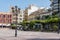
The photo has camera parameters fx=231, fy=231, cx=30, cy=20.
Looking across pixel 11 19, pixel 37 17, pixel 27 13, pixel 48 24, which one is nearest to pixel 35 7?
pixel 27 13

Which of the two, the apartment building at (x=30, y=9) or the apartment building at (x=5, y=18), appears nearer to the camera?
the apartment building at (x=30, y=9)

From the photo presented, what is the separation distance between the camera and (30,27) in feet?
244

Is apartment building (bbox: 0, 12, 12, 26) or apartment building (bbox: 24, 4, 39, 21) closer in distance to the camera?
apartment building (bbox: 24, 4, 39, 21)

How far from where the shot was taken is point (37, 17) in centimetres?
8869

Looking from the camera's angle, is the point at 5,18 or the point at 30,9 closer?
the point at 30,9

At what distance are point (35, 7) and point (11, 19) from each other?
55.4ft

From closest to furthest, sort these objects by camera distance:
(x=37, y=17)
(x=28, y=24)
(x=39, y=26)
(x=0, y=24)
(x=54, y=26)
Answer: (x=54, y=26) < (x=39, y=26) < (x=28, y=24) < (x=37, y=17) < (x=0, y=24)

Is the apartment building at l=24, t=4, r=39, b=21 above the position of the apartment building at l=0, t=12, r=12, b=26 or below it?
above

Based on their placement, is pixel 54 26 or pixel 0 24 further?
pixel 0 24

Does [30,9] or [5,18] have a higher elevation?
[30,9]

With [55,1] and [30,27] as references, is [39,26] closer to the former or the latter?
[30,27]

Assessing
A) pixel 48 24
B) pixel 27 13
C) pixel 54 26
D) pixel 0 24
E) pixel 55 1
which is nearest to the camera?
pixel 55 1

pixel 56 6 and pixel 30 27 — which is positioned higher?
Result: pixel 56 6

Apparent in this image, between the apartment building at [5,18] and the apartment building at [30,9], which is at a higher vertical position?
the apartment building at [30,9]
